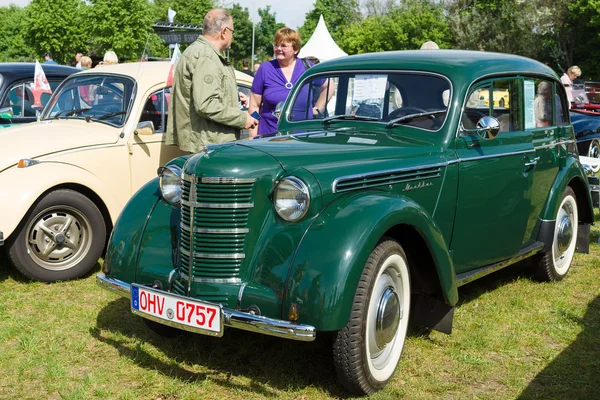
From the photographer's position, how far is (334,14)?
251 ft

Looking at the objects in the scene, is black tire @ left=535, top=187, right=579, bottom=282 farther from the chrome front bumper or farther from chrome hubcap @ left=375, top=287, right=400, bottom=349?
the chrome front bumper

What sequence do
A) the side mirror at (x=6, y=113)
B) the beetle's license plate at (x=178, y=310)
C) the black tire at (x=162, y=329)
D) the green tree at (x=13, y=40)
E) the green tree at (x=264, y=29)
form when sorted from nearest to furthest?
1. the beetle's license plate at (x=178, y=310)
2. the black tire at (x=162, y=329)
3. the side mirror at (x=6, y=113)
4. the green tree at (x=13, y=40)
5. the green tree at (x=264, y=29)

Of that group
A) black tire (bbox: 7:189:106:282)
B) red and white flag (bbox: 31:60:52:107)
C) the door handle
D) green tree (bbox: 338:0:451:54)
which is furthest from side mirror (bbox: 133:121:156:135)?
green tree (bbox: 338:0:451:54)

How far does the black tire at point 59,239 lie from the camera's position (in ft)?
17.2

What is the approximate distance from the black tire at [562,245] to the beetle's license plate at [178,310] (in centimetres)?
329

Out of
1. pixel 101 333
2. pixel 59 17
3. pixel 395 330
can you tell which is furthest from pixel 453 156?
pixel 59 17

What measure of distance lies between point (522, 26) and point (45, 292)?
4502 cm

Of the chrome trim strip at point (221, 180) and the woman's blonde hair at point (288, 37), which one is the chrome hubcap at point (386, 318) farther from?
the woman's blonde hair at point (288, 37)

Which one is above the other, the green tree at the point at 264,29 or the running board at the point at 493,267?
the green tree at the point at 264,29

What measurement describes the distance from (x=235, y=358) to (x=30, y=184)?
7.83 ft

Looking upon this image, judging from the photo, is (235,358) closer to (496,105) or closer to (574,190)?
(496,105)

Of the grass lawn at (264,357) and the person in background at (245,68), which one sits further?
the person in background at (245,68)

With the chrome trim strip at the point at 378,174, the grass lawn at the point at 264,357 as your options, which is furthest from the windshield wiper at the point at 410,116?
the grass lawn at the point at 264,357

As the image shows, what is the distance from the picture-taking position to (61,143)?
5520 mm
